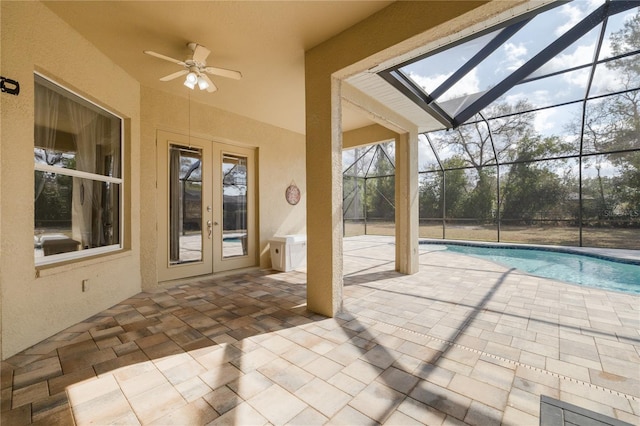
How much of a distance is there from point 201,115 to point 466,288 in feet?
16.4

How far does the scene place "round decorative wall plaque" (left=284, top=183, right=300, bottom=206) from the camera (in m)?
5.66

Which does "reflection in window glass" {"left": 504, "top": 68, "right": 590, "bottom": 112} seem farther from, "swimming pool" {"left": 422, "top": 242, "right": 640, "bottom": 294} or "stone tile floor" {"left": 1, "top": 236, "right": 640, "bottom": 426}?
"stone tile floor" {"left": 1, "top": 236, "right": 640, "bottom": 426}

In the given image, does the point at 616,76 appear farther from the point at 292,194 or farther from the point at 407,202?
the point at 292,194

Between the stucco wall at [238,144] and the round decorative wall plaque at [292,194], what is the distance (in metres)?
0.09

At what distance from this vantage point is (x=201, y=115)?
167 inches

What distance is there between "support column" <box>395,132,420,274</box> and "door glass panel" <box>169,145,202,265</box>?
11.7ft

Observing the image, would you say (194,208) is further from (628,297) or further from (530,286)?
(628,297)

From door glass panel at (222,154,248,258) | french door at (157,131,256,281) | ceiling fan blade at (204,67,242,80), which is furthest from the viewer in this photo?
door glass panel at (222,154,248,258)

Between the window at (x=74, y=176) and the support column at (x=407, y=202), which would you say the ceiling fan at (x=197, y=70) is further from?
the support column at (x=407, y=202)

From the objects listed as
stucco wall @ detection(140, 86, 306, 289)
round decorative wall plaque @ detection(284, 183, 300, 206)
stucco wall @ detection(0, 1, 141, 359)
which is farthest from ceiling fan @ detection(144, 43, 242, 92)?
round decorative wall plaque @ detection(284, 183, 300, 206)

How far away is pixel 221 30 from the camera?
2.54 meters

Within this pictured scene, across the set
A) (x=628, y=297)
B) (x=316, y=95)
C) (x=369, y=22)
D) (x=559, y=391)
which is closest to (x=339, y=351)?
(x=559, y=391)

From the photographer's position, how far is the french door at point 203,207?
407 cm

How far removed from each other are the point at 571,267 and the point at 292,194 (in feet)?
22.5
